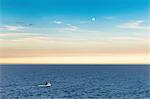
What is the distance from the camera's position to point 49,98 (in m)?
87.2

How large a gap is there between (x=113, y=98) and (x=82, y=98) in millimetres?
8185

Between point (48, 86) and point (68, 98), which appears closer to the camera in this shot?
point (68, 98)

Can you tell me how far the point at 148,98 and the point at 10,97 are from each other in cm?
3691

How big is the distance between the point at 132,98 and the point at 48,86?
38.5 meters

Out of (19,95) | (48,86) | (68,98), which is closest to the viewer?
(68,98)

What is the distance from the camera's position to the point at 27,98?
286 feet

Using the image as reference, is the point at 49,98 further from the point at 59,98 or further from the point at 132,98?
the point at 132,98

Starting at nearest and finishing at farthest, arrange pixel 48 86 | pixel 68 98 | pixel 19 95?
1. pixel 68 98
2. pixel 19 95
3. pixel 48 86

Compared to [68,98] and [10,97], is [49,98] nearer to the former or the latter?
[68,98]

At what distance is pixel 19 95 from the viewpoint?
308ft

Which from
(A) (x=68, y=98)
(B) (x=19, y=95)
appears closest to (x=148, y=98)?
(A) (x=68, y=98)

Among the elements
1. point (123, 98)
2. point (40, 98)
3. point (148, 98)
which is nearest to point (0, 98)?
point (40, 98)

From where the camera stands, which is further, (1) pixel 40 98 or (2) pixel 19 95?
(2) pixel 19 95

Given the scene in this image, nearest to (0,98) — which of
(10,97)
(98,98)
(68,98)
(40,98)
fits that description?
(10,97)
